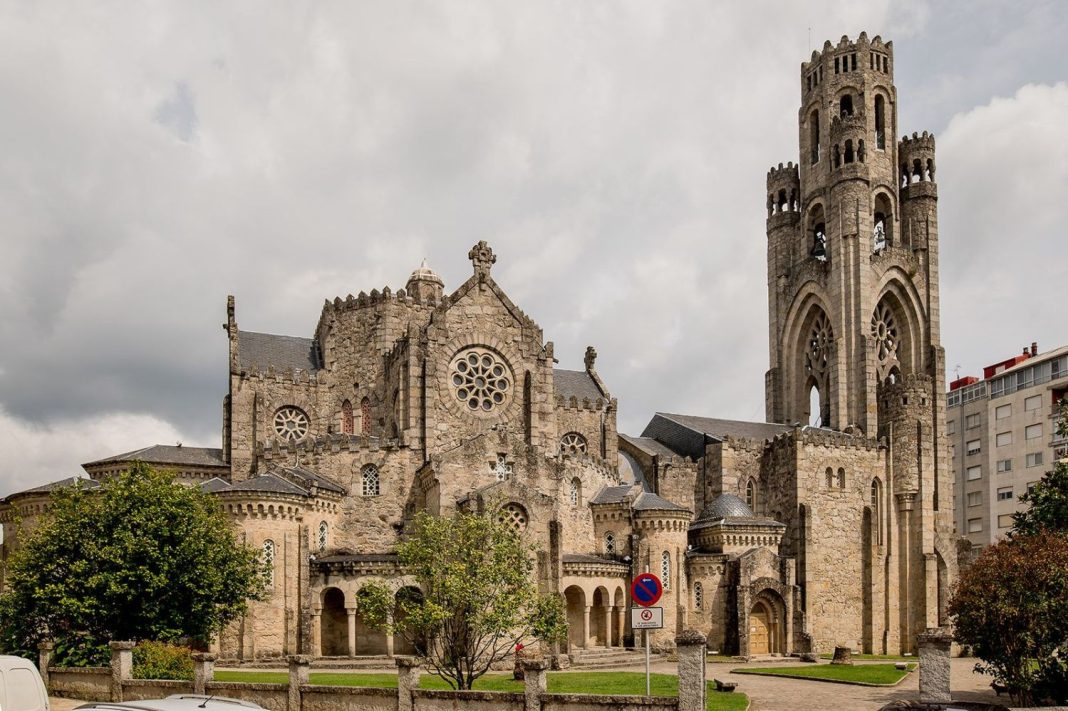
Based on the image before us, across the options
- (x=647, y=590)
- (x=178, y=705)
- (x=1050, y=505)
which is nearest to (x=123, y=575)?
(x=647, y=590)

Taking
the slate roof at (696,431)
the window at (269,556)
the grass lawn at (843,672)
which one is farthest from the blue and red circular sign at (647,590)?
the slate roof at (696,431)

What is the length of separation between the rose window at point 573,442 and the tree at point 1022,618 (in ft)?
110

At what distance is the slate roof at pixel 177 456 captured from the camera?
180 feet

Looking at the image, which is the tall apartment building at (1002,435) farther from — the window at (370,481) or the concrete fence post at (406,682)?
the concrete fence post at (406,682)

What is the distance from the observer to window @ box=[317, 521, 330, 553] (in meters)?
51.3

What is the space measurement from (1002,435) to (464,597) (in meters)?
73.4

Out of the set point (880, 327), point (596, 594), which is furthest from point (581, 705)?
point (880, 327)

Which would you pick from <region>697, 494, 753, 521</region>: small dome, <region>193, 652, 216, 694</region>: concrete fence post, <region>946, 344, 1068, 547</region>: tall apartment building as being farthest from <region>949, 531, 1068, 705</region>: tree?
<region>946, 344, 1068, 547</region>: tall apartment building

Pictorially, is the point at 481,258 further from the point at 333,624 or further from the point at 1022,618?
the point at 1022,618

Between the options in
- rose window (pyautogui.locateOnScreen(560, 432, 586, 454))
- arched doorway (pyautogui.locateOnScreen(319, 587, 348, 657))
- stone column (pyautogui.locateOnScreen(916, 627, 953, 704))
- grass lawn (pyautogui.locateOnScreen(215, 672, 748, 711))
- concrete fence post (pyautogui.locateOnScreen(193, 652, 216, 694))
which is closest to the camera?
stone column (pyautogui.locateOnScreen(916, 627, 953, 704))

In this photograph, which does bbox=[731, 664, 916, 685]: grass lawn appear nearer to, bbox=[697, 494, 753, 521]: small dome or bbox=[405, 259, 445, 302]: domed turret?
bbox=[697, 494, 753, 521]: small dome

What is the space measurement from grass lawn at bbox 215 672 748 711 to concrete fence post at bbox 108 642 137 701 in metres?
3.42

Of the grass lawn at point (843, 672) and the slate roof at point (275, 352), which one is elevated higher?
the slate roof at point (275, 352)

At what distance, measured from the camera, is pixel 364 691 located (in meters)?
28.4
